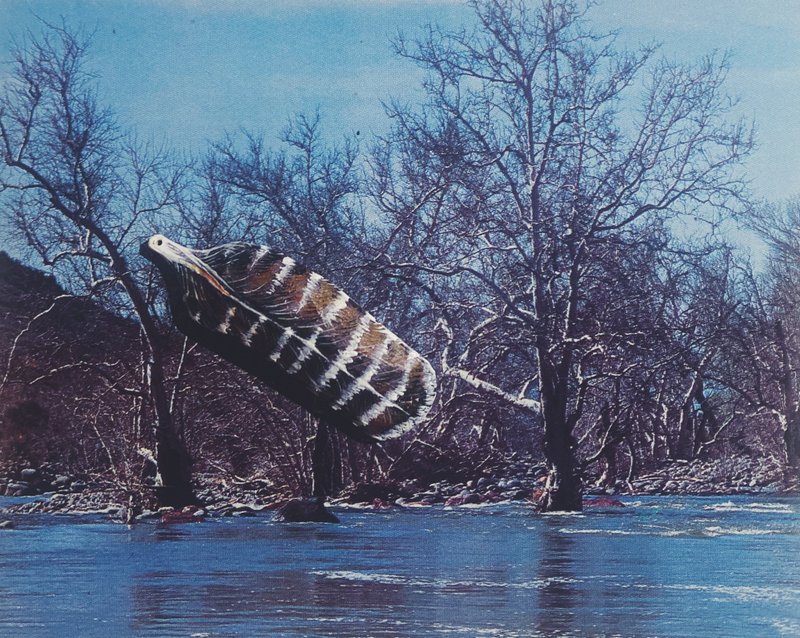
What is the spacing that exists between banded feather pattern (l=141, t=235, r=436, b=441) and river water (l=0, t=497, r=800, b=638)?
0.79 metres

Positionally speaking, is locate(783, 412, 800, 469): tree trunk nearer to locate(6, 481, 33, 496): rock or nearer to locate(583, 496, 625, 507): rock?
locate(583, 496, 625, 507): rock

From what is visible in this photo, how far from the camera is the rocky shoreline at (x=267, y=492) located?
5.73 m

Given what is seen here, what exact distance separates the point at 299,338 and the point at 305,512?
2.20 meters

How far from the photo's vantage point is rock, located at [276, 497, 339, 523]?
19.5ft

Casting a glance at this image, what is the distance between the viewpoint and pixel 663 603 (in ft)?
14.9

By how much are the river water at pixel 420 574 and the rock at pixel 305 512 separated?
6 centimetres

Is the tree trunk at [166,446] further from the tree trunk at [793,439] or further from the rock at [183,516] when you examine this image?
the tree trunk at [793,439]

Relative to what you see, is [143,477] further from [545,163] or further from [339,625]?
[545,163]

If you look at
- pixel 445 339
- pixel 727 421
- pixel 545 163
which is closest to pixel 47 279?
pixel 445 339

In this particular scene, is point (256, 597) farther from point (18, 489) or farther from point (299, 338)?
point (18, 489)

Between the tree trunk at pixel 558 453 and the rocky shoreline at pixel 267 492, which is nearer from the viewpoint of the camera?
the tree trunk at pixel 558 453

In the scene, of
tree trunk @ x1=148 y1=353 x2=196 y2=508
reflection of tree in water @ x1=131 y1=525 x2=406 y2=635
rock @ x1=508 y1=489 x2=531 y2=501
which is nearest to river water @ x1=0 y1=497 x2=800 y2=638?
reflection of tree in water @ x1=131 y1=525 x2=406 y2=635

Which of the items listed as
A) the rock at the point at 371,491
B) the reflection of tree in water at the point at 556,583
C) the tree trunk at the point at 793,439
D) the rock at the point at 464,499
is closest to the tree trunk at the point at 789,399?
the tree trunk at the point at 793,439

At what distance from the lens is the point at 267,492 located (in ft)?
19.1
